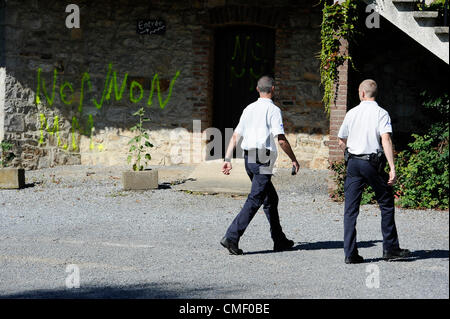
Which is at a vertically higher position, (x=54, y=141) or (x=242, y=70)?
(x=242, y=70)

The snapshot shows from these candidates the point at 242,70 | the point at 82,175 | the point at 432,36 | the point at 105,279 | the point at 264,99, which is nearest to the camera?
the point at 105,279

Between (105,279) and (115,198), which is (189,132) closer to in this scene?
(115,198)

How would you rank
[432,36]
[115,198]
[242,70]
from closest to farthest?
[432,36] < [115,198] < [242,70]

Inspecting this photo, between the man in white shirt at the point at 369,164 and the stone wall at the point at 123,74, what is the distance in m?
6.31

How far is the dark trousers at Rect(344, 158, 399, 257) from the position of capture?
566 centimetres

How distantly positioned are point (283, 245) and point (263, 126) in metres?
1.22

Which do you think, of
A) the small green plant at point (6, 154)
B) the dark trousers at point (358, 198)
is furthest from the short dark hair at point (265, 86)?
the small green plant at point (6, 154)

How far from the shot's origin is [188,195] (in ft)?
33.0

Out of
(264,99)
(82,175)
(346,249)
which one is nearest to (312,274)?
(346,249)

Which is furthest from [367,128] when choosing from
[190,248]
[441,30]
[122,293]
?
[441,30]

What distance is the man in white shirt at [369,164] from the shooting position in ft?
18.5

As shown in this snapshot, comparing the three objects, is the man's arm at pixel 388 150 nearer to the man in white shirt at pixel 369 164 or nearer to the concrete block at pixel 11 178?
the man in white shirt at pixel 369 164

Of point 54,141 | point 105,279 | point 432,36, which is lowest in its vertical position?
point 105,279

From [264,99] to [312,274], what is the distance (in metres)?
1.68
